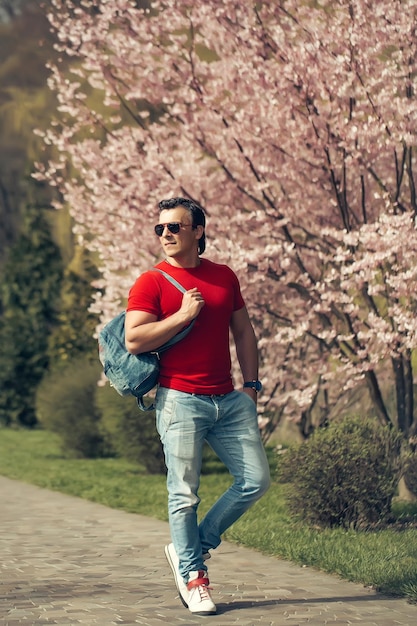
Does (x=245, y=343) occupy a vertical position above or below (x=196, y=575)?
above

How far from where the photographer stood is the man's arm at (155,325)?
21.0ft

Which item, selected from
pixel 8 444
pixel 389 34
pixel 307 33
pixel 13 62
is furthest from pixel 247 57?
pixel 13 62

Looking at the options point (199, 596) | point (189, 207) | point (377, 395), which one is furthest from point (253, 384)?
point (377, 395)

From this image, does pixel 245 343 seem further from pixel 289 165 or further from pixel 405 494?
pixel 405 494

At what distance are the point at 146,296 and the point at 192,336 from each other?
1.03ft

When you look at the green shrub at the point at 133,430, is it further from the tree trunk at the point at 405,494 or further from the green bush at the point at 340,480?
the green bush at the point at 340,480

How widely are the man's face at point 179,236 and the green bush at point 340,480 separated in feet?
11.7

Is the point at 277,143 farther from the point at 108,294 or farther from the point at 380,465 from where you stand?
the point at 380,465

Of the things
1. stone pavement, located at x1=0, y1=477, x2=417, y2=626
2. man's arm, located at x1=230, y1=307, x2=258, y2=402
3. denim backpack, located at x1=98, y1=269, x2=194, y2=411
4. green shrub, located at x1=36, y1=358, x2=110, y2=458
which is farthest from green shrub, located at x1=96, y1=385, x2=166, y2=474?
denim backpack, located at x1=98, y1=269, x2=194, y2=411

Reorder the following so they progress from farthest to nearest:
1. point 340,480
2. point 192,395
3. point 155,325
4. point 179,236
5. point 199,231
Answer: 1. point 340,480
2. point 199,231
3. point 179,236
4. point 192,395
5. point 155,325

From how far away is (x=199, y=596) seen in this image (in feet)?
21.4

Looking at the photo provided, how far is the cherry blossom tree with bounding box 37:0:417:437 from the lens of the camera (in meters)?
11.8

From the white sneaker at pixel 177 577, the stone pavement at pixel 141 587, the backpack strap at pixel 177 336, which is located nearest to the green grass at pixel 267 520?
the stone pavement at pixel 141 587

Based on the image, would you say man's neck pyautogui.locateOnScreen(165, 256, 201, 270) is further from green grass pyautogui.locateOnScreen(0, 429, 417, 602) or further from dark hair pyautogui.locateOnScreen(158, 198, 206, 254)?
green grass pyautogui.locateOnScreen(0, 429, 417, 602)
